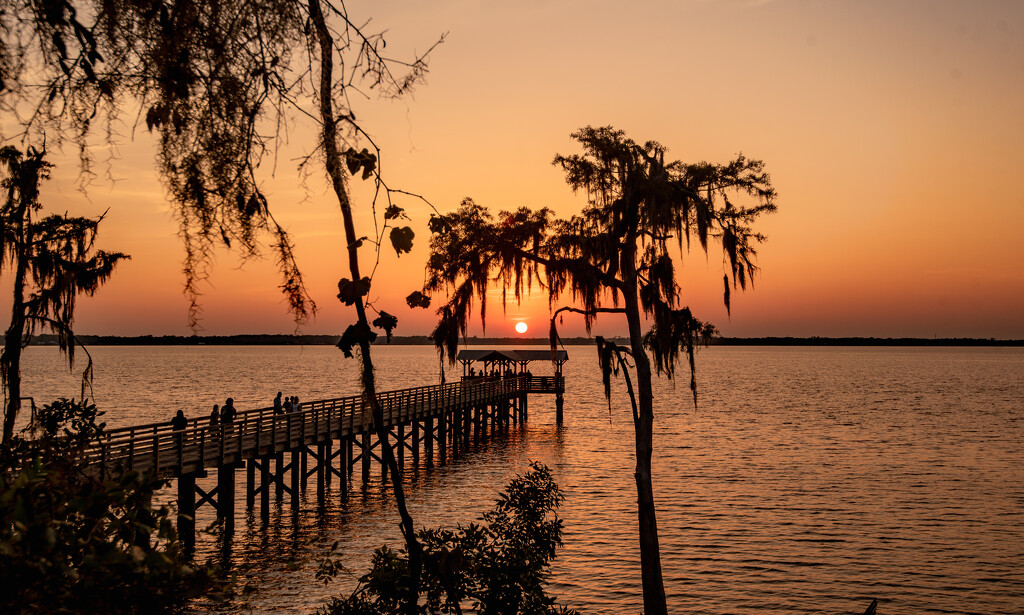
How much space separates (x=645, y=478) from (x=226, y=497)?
16838mm

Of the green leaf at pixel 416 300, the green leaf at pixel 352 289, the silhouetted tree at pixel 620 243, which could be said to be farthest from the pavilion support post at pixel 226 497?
the green leaf at pixel 352 289

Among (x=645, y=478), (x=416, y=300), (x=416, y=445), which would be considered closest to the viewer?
(x=416, y=300)

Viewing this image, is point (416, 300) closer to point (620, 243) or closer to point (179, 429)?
point (620, 243)

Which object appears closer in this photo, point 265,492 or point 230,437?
point 230,437

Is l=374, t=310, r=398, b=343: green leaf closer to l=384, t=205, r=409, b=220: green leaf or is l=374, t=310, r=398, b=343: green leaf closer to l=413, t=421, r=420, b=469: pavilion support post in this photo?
l=384, t=205, r=409, b=220: green leaf

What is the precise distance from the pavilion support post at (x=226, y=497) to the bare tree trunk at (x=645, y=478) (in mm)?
15649

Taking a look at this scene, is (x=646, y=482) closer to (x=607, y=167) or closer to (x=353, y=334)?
(x=607, y=167)

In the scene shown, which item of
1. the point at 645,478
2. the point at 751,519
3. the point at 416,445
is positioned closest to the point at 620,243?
the point at 645,478

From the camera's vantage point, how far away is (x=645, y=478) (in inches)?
562

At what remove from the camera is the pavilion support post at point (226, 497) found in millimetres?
25703

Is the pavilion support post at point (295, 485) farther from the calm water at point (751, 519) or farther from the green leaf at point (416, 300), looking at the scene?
the green leaf at point (416, 300)

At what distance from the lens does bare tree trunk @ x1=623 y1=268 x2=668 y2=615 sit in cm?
1362

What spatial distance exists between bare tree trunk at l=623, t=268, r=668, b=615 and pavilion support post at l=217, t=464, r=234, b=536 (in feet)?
51.3

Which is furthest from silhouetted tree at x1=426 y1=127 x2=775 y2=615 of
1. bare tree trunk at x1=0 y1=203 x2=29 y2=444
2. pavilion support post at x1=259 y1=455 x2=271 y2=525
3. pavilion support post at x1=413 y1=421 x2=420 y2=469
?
pavilion support post at x1=413 y1=421 x2=420 y2=469
